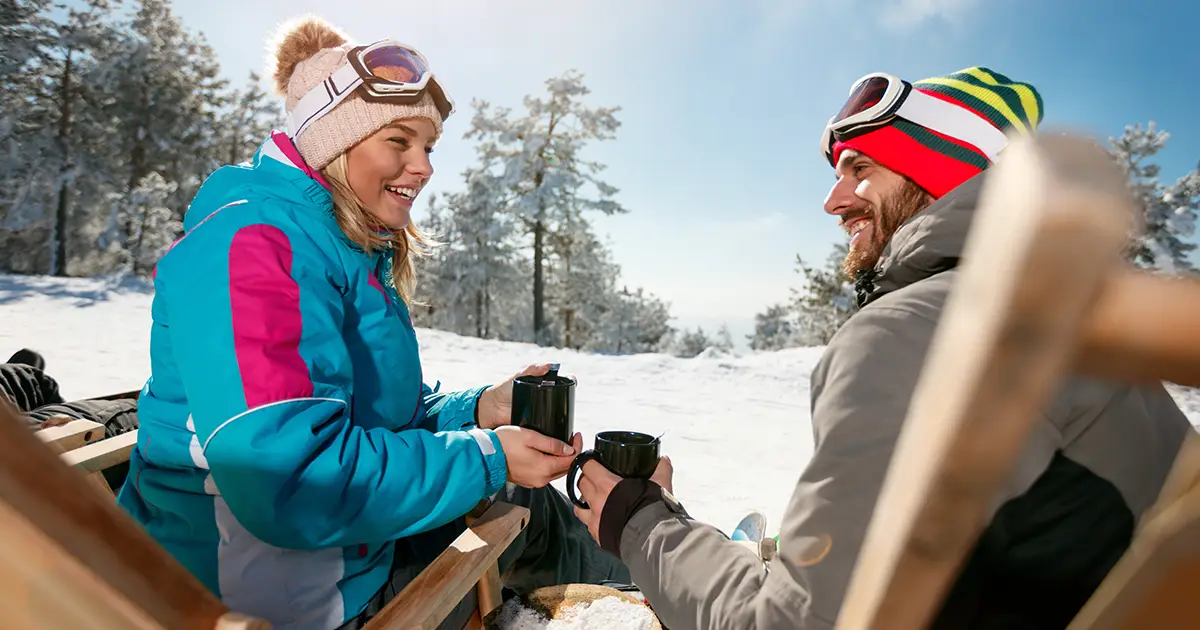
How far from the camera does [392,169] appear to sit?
1.95m

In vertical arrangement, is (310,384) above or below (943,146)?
below

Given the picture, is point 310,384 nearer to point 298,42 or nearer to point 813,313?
point 298,42

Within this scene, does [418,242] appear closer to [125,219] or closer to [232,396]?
[232,396]

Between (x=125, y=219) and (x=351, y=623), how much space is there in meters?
30.8

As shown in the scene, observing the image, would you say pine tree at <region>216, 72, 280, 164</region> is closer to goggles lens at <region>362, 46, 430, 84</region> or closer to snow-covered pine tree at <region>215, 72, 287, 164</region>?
snow-covered pine tree at <region>215, 72, 287, 164</region>

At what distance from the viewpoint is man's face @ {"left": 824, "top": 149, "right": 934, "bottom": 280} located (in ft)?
5.97

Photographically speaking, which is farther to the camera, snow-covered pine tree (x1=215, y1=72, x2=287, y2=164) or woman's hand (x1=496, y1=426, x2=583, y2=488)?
snow-covered pine tree (x1=215, y1=72, x2=287, y2=164)

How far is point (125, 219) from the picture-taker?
80.3ft

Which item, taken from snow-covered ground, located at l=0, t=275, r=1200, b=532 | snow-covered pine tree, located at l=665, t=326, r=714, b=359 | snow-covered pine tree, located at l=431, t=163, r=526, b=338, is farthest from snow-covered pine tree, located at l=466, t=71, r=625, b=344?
snow-covered pine tree, located at l=665, t=326, r=714, b=359

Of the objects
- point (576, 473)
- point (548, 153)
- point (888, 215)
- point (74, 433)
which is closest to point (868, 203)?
point (888, 215)

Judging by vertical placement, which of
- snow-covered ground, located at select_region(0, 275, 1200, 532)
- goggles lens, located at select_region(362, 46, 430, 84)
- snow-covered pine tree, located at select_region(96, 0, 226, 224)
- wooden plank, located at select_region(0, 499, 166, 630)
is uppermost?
snow-covered pine tree, located at select_region(96, 0, 226, 224)

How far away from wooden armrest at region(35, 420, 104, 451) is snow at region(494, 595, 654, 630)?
65.3 inches

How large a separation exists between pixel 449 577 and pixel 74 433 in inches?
64.5

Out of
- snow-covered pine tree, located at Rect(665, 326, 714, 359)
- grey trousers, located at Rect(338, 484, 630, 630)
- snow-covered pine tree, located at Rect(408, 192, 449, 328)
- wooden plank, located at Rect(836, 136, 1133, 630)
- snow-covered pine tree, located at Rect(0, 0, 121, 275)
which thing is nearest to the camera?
wooden plank, located at Rect(836, 136, 1133, 630)
